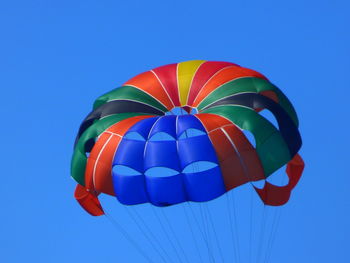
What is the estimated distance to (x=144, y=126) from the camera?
3170cm

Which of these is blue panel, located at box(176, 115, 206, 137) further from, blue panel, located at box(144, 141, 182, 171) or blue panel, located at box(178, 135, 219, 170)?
blue panel, located at box(144, 141, 182, 171)

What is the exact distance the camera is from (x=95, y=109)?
3350cm

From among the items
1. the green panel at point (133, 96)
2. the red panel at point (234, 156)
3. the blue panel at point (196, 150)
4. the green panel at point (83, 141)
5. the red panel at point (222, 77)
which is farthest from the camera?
the green panel at point (133, 96)

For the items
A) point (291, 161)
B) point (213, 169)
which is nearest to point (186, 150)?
point (213, 169)

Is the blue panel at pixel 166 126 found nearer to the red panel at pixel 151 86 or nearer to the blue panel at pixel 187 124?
the blue panel at pixel 187 124

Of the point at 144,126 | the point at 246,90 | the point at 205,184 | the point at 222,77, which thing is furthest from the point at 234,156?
the point at 222,77

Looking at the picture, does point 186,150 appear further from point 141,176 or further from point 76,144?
point 76,144

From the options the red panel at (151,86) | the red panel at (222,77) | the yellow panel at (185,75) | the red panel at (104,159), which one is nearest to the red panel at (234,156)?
the red panel at (222,77)

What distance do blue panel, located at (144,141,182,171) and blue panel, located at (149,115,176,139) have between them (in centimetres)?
29

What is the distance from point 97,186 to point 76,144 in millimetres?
1620

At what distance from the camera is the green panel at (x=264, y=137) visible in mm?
30984

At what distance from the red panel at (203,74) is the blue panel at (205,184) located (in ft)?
9.36

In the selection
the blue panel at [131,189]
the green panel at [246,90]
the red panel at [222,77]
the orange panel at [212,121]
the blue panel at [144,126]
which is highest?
the red panel at [222,77]

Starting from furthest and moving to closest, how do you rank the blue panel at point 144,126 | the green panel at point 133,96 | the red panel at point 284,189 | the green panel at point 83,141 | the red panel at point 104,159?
the green panel at point 133,96
the green panel at point 83,141
the red panel at point 284,189
the red panel at point 104,159
the blue panel at point 144,126
